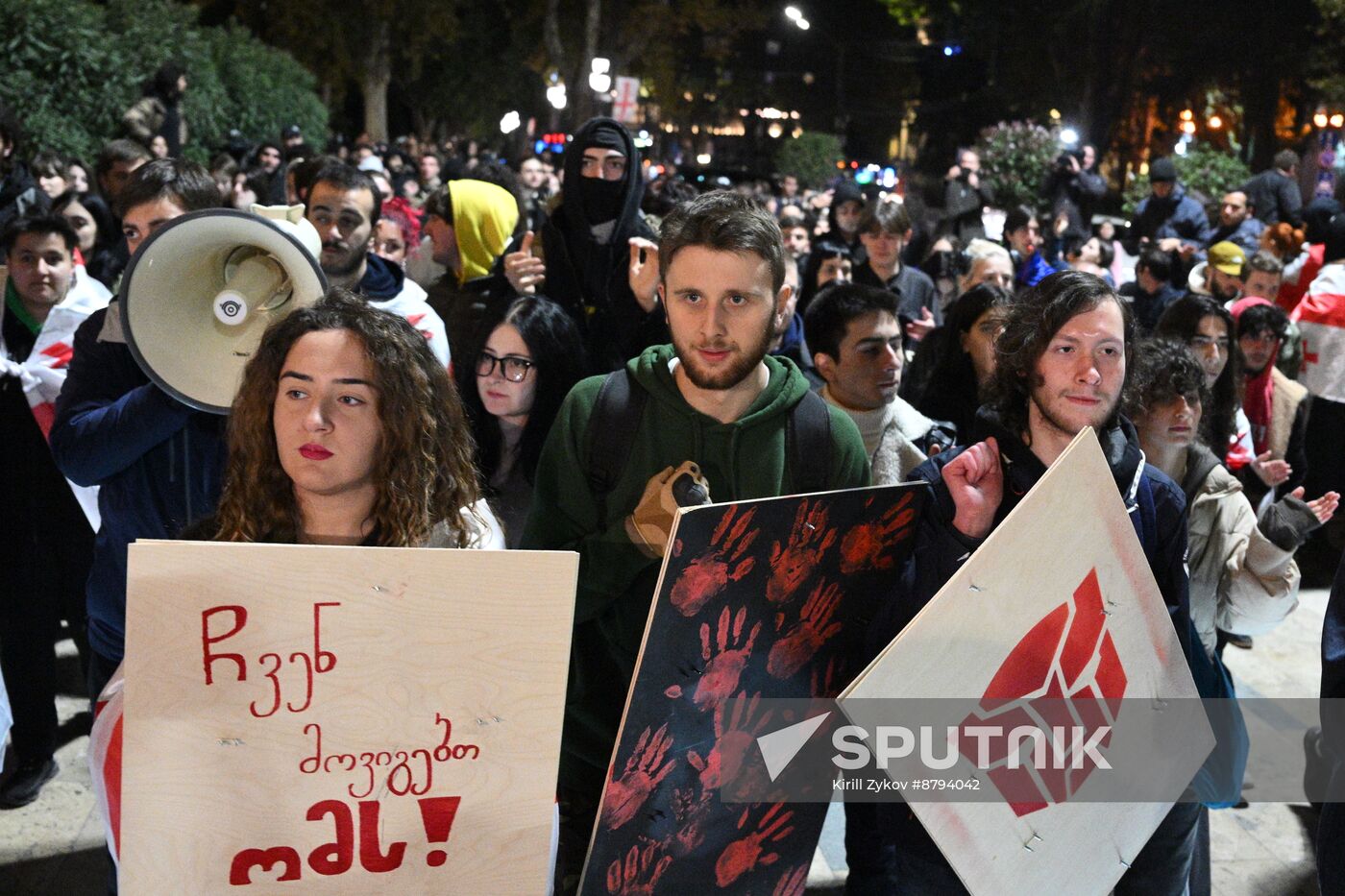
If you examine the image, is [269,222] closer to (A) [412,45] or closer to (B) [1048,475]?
(B) [1048,475]

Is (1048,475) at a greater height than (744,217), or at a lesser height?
lesser

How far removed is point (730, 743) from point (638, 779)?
0.76 feet

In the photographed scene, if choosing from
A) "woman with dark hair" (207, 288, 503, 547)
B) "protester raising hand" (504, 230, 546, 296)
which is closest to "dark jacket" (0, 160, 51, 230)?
"protester raising hand" (504, 230, 546, 296)

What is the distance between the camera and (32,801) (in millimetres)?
4320

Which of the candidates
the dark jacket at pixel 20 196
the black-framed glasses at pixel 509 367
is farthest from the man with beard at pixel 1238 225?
the dark jacket at pixel 20 196

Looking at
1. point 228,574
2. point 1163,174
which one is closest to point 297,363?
point 228,574

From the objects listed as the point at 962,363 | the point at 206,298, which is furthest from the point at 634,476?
the point at 962,363

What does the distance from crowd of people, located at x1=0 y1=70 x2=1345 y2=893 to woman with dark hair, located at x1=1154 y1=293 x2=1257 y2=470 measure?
1cm

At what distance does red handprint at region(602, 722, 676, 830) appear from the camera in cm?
249

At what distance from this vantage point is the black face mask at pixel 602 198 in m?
5.05

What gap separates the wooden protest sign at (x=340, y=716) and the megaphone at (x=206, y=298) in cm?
108

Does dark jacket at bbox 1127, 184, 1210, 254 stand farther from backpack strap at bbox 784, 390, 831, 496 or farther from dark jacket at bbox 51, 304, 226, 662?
dark jacket at bbox 51, 304, 226, 662

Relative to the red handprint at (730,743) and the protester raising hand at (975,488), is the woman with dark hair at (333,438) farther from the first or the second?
the protester raising hand at (975,488)

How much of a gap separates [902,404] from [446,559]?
92.8 inches
